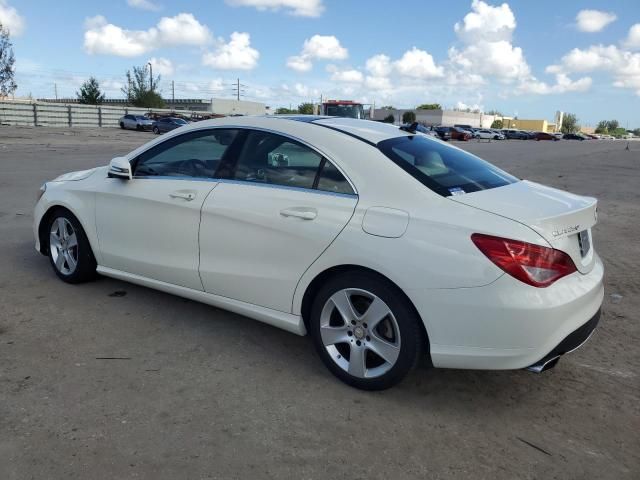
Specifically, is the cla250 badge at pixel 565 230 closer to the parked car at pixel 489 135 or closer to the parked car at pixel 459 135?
the parked car at pixel 459 135

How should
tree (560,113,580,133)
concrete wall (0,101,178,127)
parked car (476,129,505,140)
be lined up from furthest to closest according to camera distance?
tree (560,113,580,133) < parked car (476,129,505,140) < concrete wall (0,101,178,127)

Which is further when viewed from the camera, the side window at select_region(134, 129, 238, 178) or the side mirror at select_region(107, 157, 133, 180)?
the side mirror at select_region(107, 157, 133, 180)

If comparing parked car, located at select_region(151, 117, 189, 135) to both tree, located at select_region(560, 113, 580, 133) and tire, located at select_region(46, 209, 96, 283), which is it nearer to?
tire, located at select_region(46, 209, 96, 283)

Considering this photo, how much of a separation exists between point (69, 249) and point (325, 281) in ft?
8.78

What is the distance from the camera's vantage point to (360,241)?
306 centimetres

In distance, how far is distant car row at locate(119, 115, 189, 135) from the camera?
142 feet

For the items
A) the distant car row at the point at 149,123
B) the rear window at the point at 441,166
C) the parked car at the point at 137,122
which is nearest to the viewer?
the rear window at the point at 441,166

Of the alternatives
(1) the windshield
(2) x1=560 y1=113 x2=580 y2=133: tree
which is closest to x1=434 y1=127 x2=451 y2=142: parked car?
(1) the windshield

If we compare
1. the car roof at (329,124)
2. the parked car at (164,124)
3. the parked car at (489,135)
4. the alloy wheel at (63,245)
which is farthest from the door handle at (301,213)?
the parked car at (489,135)

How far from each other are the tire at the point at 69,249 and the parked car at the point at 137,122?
149 ft

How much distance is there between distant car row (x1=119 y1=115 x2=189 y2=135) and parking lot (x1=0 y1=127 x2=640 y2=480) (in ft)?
130

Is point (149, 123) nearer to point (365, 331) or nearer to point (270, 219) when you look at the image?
point (270, 219)

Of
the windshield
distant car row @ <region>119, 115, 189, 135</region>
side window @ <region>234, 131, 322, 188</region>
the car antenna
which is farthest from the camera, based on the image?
distant car row @ <region>119, 115, 189, 135</region>

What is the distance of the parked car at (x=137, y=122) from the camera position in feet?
157
